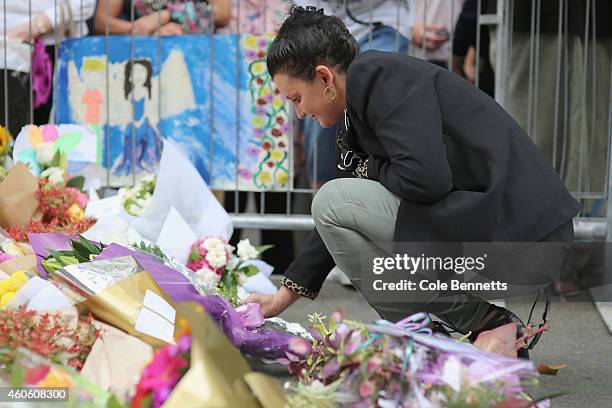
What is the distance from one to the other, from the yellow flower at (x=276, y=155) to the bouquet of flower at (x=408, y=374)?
8.80 ft

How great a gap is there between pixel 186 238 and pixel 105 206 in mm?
480

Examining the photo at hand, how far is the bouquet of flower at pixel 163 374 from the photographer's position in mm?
1740

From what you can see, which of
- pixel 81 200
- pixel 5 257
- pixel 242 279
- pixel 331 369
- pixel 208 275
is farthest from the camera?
pixel 81 200

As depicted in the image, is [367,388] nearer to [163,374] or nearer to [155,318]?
[163,374]

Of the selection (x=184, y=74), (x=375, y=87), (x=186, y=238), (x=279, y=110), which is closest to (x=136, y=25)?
(x=184, y=74)

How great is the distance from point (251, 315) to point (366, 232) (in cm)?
42

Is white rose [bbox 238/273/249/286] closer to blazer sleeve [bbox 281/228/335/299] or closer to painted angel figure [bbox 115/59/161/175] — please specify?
blazer sleeve [bbox 281/228/335/299]

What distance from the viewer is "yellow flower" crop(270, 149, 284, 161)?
4.57m

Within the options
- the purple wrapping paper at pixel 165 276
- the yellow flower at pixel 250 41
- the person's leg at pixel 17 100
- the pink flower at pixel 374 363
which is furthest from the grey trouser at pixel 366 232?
the person's leg at pixel 17 100

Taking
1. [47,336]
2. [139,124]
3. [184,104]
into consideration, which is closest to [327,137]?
[184,104]

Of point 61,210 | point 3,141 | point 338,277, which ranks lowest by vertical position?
point 338,277

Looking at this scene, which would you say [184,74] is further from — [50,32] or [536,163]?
[536,163]

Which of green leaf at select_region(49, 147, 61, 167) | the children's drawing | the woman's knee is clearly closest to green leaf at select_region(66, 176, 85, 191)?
green leaf at select_region(49, 147, 61, 167)

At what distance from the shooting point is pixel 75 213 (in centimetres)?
370
